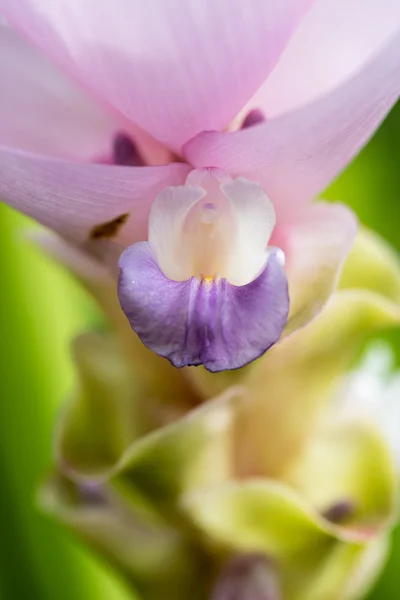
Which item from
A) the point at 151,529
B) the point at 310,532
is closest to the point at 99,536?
the point at 151,529

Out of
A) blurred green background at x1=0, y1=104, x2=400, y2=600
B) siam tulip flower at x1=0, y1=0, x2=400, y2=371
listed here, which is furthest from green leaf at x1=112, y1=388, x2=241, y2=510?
blurred green background at x1=0, y1=104, x2=400, y2=600

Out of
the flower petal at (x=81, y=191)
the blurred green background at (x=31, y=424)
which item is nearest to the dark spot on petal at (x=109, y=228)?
the flower petal at (x=81, y=191)

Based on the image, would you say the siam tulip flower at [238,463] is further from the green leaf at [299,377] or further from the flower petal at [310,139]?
the flower petal at [310,139]

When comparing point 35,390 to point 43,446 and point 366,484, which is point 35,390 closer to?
point 43,446

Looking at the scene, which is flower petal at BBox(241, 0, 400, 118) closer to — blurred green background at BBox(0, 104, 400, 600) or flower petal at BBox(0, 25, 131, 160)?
flower petal at BBox(0, 25, 131, 160)

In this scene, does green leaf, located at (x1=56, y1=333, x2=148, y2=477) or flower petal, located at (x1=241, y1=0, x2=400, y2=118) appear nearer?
flower petal, located at (x1=241, y1=0, x2=400, y2=118)

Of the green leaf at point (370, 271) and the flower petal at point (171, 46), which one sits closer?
the flower petal at point (171, 46)
